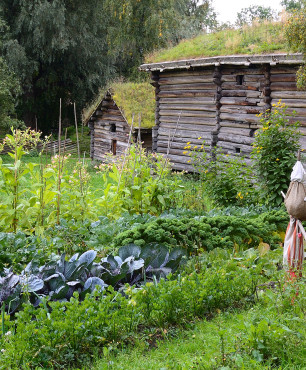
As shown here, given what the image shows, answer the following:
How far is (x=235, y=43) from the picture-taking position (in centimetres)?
1606

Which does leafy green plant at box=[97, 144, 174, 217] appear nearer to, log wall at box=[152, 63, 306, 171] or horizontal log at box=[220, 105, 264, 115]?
log wall at box=[152, 63, 306, 171]

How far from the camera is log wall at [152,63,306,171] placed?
14.5 m

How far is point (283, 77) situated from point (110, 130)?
36.8 ft

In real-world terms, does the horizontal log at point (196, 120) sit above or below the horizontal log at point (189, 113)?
below

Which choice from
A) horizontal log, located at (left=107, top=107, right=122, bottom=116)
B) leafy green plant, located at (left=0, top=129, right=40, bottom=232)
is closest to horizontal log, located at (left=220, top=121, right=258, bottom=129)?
horizontal log, located at (left=107, top=107, right=122, bottom=116)

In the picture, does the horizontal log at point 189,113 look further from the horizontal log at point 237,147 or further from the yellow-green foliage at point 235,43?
the yellow-green foliage at point 235,43

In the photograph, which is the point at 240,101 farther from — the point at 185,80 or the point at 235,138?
the point at 185,80

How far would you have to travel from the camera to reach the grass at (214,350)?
3.63 m

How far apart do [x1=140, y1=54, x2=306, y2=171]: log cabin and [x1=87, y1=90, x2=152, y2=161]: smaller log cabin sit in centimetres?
261

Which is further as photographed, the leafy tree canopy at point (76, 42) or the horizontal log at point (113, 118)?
the leafy tree canopy at point (76, 42)

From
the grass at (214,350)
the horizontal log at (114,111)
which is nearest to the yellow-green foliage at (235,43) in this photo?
the horizontal log at (114,111)

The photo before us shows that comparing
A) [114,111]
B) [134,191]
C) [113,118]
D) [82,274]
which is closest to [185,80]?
[114,111]

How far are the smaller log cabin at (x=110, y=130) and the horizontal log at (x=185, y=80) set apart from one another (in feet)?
9.09

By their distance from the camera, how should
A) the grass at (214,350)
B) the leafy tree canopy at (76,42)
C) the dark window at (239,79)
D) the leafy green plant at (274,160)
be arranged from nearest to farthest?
the grass at (214,350) → the leafy green plant at (274,160) → the dark window at (239,79) → the leafy tree canopy at (76,42)
